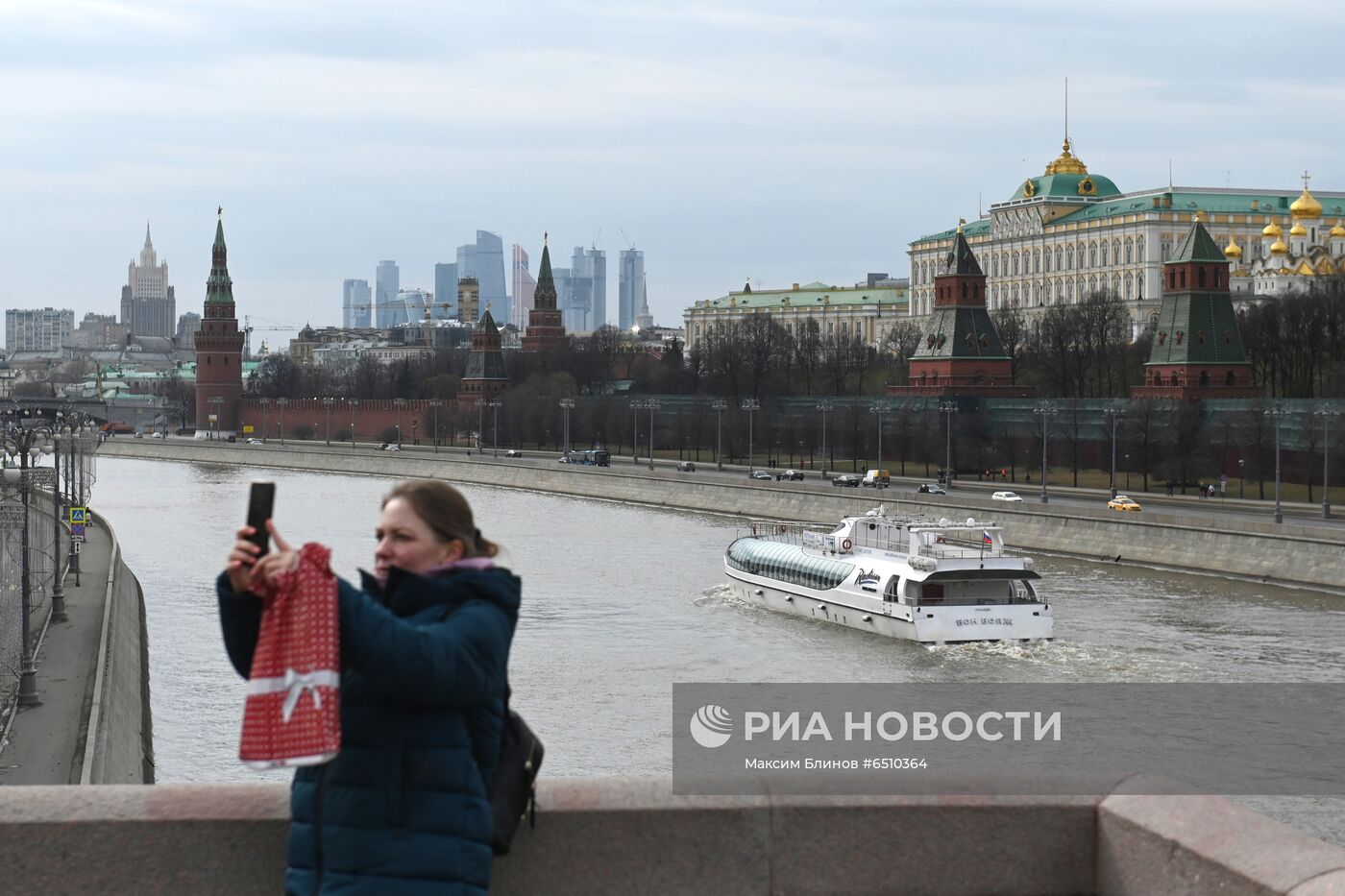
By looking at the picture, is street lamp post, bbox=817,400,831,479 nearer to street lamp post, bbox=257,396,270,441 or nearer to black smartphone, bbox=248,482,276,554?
street lamp post, bbox=257,396,270,441

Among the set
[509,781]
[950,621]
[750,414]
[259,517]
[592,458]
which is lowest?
[950,621]

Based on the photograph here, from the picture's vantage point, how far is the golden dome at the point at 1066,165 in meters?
114

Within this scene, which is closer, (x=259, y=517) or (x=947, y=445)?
(x=259, y=517)

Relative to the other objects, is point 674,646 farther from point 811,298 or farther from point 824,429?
point 811,298

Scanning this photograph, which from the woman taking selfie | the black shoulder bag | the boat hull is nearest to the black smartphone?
the woman taking selfie

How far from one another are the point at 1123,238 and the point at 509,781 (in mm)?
106766

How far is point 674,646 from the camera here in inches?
953

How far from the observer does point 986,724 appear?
1972 cm

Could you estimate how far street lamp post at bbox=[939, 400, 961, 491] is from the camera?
2143 inches

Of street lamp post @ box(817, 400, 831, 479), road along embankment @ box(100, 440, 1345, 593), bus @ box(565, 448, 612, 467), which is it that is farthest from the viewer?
bus @ box(565, 448, 612, 467)

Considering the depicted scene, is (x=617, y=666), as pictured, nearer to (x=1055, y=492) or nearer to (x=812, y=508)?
(x=812, y=508)

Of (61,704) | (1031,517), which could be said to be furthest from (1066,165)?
(61,704)

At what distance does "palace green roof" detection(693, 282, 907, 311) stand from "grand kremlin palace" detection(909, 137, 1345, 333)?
12948 mm

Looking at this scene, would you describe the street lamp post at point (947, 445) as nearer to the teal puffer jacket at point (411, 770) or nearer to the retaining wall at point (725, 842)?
the retaining wall at point (725, 842)
